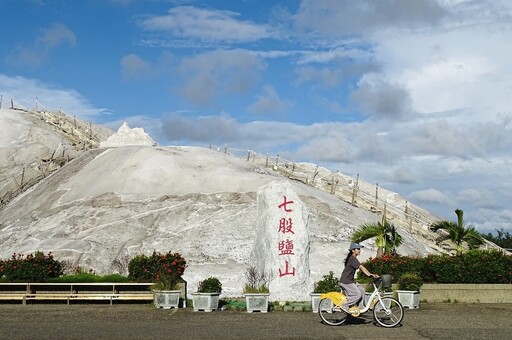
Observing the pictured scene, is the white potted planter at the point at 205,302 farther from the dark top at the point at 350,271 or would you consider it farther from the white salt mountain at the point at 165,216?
the white salt mountain at the point at 165,216

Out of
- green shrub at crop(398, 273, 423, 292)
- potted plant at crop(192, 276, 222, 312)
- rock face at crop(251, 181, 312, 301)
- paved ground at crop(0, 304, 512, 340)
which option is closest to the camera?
paved ground at crop(0, 304, 512, 340)

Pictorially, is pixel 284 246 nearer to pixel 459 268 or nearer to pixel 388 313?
pixel 459 268

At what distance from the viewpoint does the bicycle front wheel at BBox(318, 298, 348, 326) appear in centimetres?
1898

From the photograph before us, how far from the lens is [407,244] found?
42969mm

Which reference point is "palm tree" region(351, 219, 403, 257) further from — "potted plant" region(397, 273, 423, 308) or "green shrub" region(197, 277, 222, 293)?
"green shrub" region(197, 277, 222, 293)

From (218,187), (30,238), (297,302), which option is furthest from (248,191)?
(297,302)

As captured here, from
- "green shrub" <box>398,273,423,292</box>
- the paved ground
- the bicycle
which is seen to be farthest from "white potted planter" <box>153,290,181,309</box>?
"green shrub" <box>398,273,423,292</box>

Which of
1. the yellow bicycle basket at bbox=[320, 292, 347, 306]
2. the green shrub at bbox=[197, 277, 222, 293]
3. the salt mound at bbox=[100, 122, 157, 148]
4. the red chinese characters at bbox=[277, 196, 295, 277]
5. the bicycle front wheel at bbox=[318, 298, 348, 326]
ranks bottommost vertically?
the bicycle front wheel at bbox=[318, 298, 348, 326]

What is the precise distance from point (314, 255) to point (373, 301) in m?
20.0

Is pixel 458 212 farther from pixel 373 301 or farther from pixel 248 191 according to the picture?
pixel 248 191

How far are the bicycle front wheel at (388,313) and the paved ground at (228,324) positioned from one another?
27 cm

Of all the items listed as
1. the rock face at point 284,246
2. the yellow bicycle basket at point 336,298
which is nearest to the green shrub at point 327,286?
the rock face at point 284,246

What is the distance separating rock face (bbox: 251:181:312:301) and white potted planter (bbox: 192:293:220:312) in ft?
8.63

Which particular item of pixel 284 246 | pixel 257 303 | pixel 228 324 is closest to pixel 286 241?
pixel 284 246
